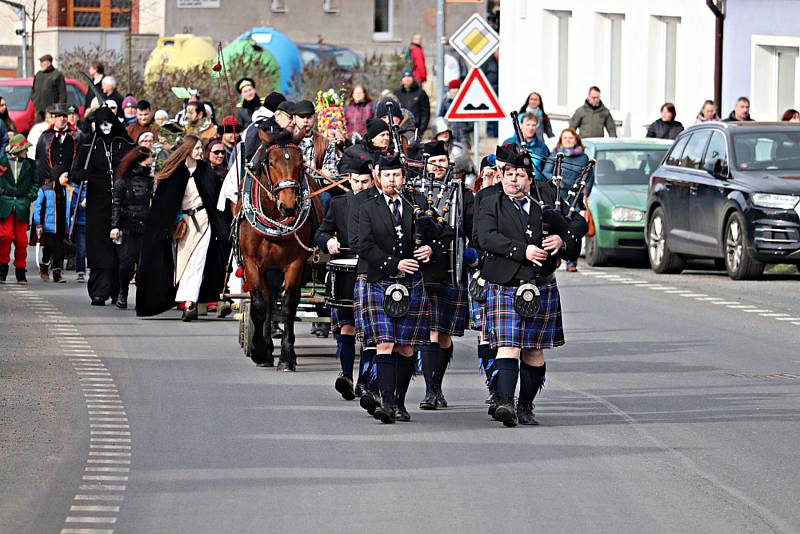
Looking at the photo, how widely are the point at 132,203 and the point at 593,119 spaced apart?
14.6 m

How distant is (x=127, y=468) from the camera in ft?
36.4

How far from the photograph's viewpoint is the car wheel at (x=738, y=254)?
2466 cm

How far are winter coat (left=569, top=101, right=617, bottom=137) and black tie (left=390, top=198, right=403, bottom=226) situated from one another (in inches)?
865

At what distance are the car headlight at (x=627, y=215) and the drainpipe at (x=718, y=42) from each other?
8898 mm

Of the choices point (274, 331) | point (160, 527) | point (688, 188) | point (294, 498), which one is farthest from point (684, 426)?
point (688, 188)

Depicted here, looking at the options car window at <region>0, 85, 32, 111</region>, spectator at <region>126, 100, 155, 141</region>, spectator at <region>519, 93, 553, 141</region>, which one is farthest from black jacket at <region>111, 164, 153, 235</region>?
car window at <region>0, 85, 32, 111</region>

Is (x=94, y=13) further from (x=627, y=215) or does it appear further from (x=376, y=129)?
(x=376, y=129)

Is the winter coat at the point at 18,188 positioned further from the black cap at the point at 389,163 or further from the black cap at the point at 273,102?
the black cap at the point at 389,163

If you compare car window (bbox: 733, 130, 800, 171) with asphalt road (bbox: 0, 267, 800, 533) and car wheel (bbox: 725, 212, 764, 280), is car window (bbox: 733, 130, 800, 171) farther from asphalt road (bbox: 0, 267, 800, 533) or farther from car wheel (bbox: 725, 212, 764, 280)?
asphalt road (bbox: 0, 267, 800, 533)

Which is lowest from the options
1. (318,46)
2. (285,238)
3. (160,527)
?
(160,527)

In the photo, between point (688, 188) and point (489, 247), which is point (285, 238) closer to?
point (489, 247)

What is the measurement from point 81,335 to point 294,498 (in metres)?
8.82

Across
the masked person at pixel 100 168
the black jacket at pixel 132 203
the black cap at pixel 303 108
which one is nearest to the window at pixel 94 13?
the masked person at pixel 100 168

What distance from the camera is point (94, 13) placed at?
215 ft
